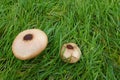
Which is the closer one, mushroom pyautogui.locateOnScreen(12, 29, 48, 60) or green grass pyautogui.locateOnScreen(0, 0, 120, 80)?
mushroom pyautogui.locateOnScreen(12, 29, 48, 60)

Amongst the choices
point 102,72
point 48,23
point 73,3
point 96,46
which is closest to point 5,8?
point 48,23

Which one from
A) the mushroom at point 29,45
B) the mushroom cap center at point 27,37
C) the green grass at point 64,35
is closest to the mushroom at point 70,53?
the green grass at point 64,35

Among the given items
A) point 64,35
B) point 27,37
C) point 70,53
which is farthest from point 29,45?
point 64,35

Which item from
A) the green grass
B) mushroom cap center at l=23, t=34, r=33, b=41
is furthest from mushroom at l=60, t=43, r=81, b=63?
mushroom cap center at l=23, t=34, r=33, b=41

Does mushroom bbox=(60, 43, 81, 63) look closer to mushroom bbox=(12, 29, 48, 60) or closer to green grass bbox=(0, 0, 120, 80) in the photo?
green grass bbox=(0, 0, 120, 80)

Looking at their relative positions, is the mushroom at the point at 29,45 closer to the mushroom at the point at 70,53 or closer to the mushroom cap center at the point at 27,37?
the mushroom cap center at the point at 27,37

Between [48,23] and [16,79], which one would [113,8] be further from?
[16,79]
